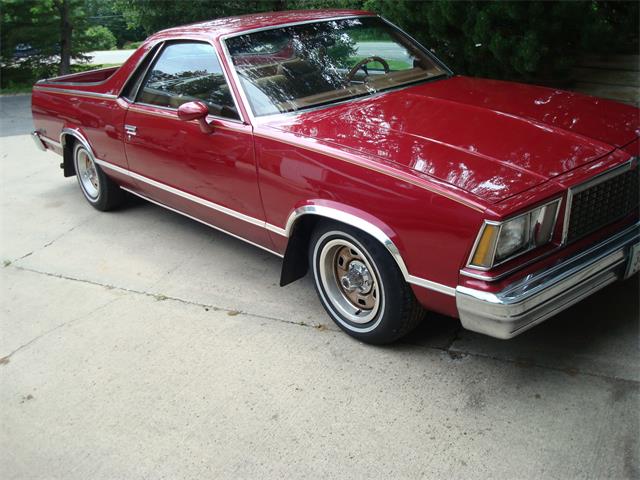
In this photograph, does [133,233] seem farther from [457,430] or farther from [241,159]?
[457,430]

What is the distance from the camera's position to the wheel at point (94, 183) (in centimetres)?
555

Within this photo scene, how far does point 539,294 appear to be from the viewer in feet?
9.02

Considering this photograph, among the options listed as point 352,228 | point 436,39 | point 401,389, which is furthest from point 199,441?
point 436,39

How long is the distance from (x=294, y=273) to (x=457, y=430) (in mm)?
1333

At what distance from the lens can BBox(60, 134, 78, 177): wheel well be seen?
5.82 meters

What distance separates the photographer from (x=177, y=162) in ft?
14.1

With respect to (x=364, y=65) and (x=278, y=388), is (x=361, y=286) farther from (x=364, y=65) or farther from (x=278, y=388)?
(x=364, y=65)

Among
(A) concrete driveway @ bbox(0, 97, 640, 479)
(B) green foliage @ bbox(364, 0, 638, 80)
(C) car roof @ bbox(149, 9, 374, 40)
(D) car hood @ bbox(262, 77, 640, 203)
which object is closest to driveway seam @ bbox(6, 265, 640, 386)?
(A) concrete driveway @ bbox(0, 97, 640, 479)

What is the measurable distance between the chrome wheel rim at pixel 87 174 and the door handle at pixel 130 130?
3.75 ft

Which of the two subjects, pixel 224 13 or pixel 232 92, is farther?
pixel 224 13

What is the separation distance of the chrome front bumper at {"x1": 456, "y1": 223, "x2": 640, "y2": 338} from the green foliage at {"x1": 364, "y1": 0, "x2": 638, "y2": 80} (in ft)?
9.60

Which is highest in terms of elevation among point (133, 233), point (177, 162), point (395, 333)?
point (177, 162)

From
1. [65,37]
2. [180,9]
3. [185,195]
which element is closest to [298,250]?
[185,195]

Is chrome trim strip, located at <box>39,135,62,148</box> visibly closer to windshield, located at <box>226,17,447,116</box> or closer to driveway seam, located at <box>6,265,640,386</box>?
driveway seam, located at <box>6,265,640,386</box>
